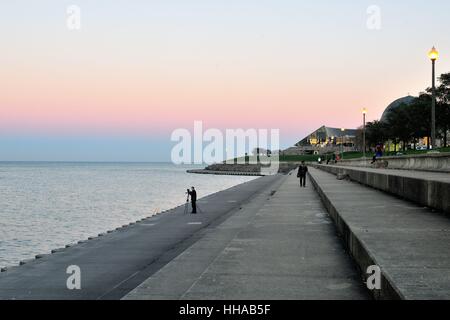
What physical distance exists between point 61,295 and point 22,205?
52811 mm

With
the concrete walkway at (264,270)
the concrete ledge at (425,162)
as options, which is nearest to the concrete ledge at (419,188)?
the concrete walkway at (264,270)

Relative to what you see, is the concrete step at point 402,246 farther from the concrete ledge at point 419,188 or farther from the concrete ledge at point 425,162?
the concrete ledge at point 425,162

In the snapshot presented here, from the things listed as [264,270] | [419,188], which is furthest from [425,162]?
[264,270]

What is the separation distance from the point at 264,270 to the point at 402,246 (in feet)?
7.03

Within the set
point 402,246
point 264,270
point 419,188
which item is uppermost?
point 419,188

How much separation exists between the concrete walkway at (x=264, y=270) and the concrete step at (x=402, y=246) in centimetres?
43

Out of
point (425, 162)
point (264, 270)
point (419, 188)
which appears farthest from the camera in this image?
point (425, 162)

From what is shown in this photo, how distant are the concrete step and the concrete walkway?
43 centimetres

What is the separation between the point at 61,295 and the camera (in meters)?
11.6

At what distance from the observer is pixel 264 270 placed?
28.6ft

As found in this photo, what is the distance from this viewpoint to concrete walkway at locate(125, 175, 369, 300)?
7273mm

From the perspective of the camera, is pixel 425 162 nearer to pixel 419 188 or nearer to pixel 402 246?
pixel 419 188
